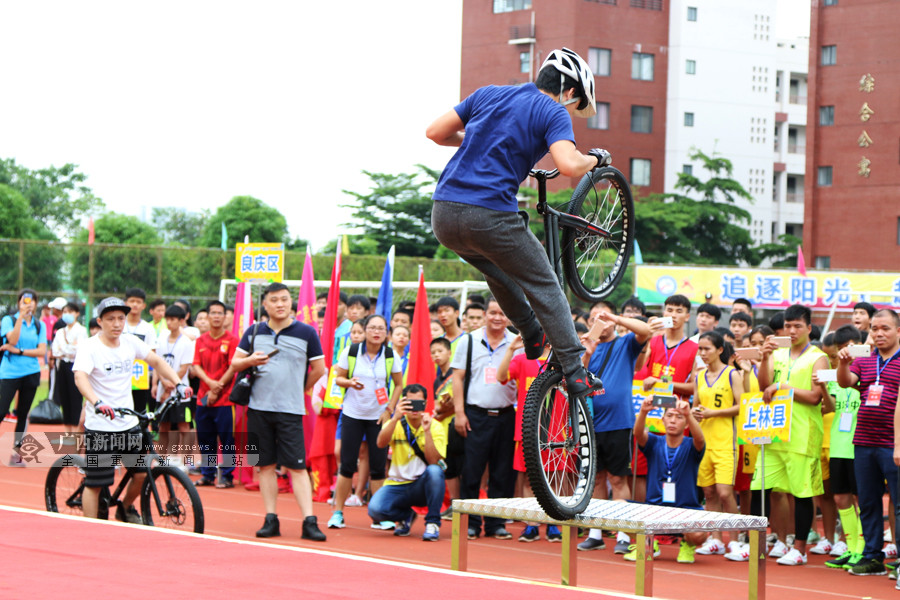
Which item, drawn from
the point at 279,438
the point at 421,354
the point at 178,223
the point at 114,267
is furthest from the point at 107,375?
the point at 178,223

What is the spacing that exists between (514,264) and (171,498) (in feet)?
14.6

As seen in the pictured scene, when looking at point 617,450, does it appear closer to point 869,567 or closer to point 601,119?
point 869,567

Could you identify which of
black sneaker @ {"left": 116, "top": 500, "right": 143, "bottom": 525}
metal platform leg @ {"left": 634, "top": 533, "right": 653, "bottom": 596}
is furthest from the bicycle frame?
black sneaker @ {"left": 116, "top": 500, "right": 143, "bottom": 525}

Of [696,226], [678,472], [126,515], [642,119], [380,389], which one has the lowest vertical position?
[126,515]

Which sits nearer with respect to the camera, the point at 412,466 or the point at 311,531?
the point at 311,531

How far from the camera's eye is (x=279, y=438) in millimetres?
9141

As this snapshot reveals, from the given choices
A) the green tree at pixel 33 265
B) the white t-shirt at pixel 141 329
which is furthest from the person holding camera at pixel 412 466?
the green tree at pixel 33 265

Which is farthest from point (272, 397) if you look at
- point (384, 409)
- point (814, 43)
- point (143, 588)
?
point (814, 43)

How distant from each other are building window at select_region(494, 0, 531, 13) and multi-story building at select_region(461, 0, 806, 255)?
0.06 m

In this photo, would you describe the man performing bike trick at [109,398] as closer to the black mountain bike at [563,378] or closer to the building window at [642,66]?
the black mountain bike at [563,378]

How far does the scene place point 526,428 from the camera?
209 inches

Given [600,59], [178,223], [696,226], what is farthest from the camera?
[178,223]

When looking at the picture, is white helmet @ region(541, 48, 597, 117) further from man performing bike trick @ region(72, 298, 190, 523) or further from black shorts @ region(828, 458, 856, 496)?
black shorts @ region(828, 458, 856, 496)

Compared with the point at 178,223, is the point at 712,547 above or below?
below
